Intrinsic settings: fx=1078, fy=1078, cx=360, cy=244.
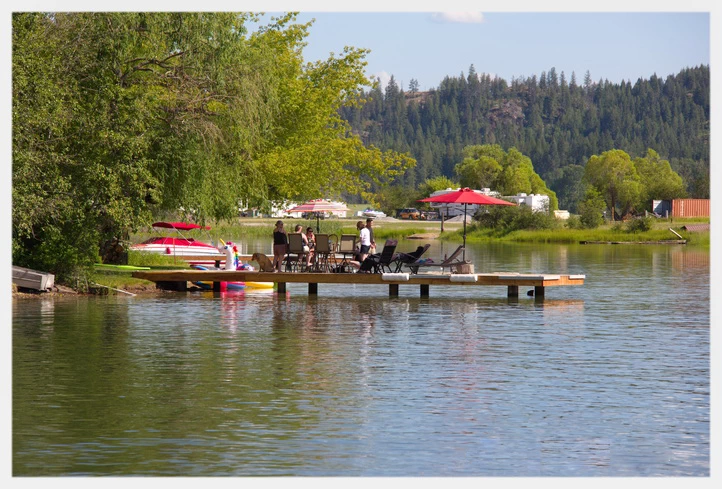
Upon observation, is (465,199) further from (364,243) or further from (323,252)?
(323,252)

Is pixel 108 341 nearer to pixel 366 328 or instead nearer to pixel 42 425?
pixel 366 328

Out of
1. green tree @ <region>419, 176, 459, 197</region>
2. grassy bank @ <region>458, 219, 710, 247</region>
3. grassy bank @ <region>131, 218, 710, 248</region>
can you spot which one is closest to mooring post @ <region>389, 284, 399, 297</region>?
grassy bank @ <region>131, 218, 710, 248</region>

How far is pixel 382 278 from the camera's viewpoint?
93.0 feet

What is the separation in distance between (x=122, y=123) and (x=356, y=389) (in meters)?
14.3

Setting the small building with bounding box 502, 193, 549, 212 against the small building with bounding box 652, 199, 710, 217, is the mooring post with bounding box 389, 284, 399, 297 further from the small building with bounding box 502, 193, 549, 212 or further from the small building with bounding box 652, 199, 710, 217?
the small building with bounding box 652, 199, 710, 217

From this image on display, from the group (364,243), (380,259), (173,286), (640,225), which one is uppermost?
(640,225)

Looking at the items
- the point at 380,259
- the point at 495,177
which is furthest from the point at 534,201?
the point at 380,259

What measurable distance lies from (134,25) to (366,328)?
35.9 ft

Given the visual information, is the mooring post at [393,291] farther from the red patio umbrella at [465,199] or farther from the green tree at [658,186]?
the green tree at [658,186]

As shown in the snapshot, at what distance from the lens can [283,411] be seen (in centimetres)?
1420


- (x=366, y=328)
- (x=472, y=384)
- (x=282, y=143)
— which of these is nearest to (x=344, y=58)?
(x=282, y=143)

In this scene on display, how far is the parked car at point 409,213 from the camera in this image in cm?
14636

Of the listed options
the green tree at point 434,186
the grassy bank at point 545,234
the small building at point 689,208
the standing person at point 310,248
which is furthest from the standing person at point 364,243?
the green tree at point 434,186

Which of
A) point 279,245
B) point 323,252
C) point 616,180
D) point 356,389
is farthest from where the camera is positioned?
point 616,180
